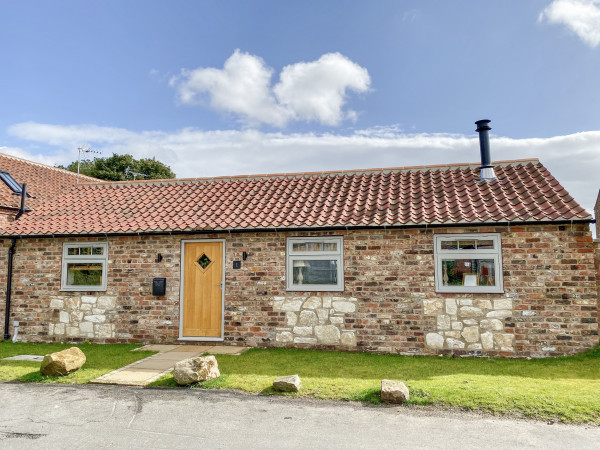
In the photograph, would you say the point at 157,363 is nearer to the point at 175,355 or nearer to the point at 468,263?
the point at 175,355

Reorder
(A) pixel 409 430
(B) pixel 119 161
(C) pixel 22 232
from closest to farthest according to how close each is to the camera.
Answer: (A) pixel 409 430 < (C) pixel 22 232 < (B) pixel 119 161

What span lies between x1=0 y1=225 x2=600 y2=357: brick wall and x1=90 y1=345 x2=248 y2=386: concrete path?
53cm

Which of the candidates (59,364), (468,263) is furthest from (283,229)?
(59,364)

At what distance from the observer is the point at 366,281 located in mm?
9328

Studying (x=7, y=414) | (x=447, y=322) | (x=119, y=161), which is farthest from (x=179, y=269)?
(x=119, y=161)

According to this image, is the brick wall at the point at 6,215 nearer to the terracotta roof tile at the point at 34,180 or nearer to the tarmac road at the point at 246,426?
the terracotta roof tile at the point at 34,180

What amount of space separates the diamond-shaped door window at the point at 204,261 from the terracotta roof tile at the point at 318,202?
28.6 inches

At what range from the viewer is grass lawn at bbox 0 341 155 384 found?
23.9ft

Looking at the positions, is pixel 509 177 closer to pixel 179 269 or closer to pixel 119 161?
pixel 179 269

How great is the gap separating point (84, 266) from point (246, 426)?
750 centimetres

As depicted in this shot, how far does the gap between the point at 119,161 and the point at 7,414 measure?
35237mm

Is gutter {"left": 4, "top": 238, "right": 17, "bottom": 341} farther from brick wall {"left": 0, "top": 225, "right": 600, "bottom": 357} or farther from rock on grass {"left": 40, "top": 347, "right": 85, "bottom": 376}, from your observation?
rock on grass {"left": 40, "top": 347, "right": 85, "bottom": 376}

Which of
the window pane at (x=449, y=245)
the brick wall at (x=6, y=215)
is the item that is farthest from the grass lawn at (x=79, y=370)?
the window pane at (x=449, y=245)

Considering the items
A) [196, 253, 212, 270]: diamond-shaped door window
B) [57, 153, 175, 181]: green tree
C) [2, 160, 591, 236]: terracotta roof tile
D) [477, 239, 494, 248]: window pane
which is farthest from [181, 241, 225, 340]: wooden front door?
[57, 153, 175, 181]: green tree
